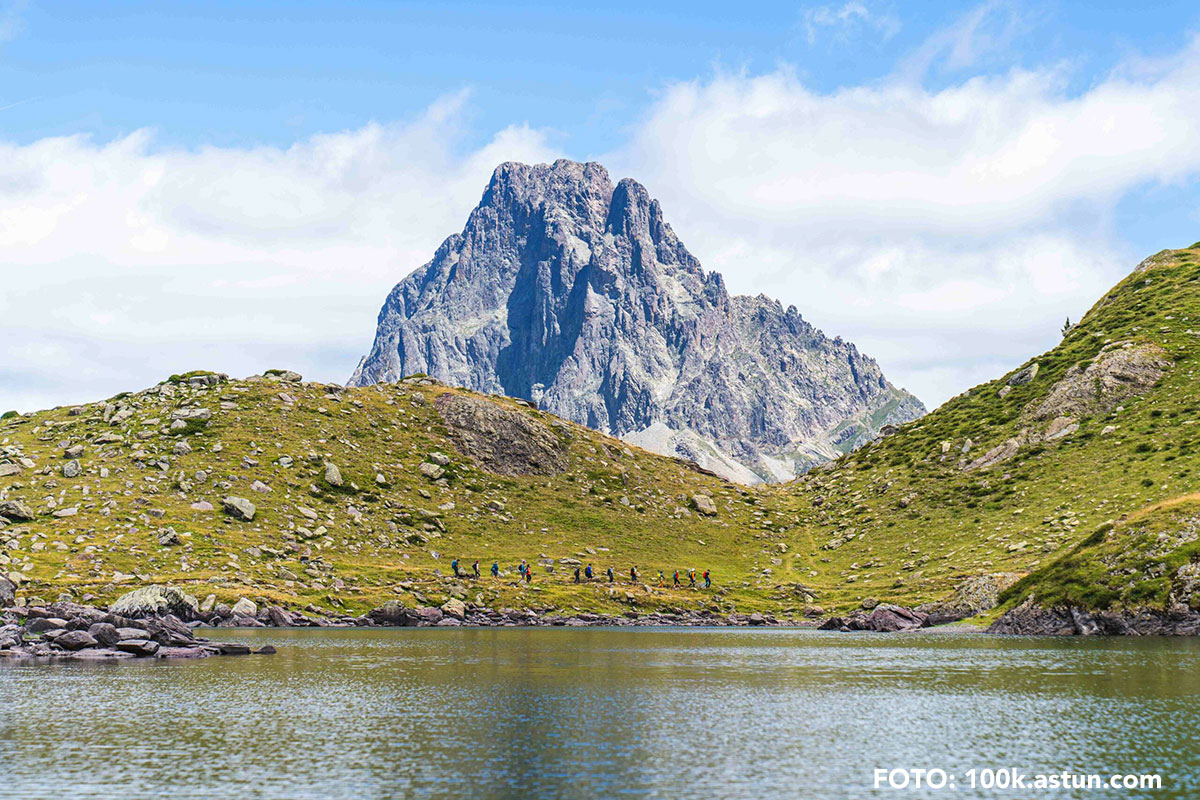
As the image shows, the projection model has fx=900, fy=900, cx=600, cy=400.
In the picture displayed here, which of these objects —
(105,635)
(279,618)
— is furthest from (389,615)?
(105,635)

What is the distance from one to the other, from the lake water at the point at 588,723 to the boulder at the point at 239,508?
76.7m

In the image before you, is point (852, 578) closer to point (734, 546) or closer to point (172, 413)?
point (734, 546)

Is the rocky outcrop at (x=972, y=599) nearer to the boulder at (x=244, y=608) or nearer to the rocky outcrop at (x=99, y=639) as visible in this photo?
the rocky outcrop at (x=99, y=639)

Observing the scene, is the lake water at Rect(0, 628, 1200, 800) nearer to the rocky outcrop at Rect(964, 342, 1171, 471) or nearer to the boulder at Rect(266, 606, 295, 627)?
the boulder at Rect(266, 606, 295, 627)

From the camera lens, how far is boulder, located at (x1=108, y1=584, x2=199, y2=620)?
350 ft

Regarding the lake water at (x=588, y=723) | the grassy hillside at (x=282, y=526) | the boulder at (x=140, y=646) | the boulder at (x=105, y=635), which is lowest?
the lake water at (x=588, y=723)

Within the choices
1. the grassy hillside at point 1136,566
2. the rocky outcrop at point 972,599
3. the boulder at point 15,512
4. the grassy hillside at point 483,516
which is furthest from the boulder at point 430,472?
the grassy hillside at point 1136,566

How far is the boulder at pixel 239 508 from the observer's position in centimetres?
15738

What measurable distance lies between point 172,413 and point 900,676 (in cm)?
16501

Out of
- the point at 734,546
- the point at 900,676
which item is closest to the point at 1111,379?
the point at 734,546

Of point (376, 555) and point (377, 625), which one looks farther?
point (376, 555)

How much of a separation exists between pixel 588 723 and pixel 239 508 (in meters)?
125

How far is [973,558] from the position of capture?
153125 mm

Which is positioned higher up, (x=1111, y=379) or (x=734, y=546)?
(x=1111, y=379)
